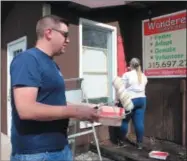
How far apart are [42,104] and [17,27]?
17.2ft

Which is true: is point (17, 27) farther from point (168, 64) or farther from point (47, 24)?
point (47, 24)

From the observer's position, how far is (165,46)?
5.87 metres

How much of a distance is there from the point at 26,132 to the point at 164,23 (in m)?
4.66

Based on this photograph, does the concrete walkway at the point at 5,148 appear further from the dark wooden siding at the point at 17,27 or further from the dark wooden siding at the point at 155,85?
the dark wooden siding at the point at 155,85

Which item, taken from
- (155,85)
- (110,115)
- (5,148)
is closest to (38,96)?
(110,115)

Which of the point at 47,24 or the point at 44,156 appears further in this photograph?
the point at 47,24

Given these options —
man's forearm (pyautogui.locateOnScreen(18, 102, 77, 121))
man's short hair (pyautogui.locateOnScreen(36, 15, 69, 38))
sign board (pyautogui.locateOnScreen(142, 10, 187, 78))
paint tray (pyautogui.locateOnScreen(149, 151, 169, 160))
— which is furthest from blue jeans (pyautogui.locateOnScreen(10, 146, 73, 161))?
sign board (pyautogui.locateOnScreen(142, 10, 187, 78))

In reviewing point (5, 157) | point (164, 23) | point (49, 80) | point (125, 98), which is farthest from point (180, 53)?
point (49, 80)

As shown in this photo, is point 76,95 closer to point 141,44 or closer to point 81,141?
point 81,141

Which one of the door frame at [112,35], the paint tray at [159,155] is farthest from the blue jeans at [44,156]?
the door frame at [112,35]

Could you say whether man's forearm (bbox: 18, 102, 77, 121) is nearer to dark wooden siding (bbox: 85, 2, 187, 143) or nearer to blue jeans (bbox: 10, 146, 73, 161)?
blue jeans (bbox: 10, 146, 73, 161)

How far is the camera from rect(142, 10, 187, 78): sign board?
18.3 ft

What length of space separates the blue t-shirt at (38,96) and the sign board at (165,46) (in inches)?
162

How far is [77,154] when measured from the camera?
5.41 meters
